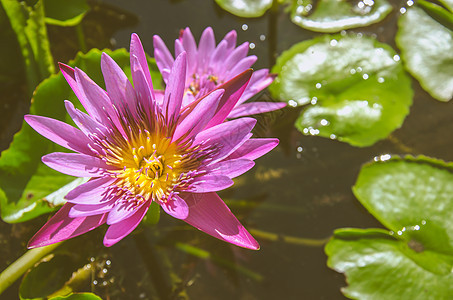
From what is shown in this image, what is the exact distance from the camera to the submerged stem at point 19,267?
167 centimetres

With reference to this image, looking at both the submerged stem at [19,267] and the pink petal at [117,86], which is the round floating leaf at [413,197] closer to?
the pink petal at [117,86]

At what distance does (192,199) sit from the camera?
4.67 ft

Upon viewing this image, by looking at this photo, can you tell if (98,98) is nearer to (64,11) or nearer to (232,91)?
(232,91)

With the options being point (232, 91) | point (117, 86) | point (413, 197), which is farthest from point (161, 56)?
point (413, 197)

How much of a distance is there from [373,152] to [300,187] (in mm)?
484

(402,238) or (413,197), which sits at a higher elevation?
(413,197)

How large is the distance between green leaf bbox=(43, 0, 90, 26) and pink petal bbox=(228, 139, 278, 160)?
1403 millimetres

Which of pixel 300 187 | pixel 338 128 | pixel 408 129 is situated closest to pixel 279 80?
pixel 338 128

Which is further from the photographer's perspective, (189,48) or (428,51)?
(428,51)

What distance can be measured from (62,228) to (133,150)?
39 cm

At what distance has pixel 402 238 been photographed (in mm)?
1931

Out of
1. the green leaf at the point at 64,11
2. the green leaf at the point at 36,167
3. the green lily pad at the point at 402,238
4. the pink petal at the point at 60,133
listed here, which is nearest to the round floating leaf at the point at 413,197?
the green lily pad at the point at 402,238

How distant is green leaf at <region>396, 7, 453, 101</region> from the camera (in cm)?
236

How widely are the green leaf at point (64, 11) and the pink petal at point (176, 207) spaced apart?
140 cm
